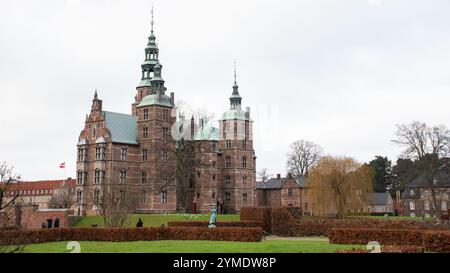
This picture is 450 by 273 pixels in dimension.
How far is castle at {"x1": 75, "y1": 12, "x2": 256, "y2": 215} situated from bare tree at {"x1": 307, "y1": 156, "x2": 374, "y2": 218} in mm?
15544

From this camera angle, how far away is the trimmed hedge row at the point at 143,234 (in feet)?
78.8

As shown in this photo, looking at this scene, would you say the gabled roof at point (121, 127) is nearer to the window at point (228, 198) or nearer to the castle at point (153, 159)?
the castle at point (153, 159)

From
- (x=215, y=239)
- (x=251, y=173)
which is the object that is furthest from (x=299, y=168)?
(x=215, y=239)

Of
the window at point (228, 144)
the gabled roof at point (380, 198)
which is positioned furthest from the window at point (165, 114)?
the gabled roof at point (380, 198)

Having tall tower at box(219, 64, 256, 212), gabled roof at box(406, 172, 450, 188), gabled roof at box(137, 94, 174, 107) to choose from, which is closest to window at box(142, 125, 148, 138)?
gabled roof at box(137, 94, 174, 107)

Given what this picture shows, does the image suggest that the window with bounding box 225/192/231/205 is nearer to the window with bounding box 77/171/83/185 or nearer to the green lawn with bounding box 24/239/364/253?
the window with bounding box 77/171/83/185

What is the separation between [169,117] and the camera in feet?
191

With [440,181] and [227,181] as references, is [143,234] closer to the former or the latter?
[227,181]

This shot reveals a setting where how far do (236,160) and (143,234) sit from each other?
39552 mm

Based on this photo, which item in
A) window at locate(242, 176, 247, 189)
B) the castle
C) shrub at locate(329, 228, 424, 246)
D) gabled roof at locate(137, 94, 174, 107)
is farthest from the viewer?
window at locate(242, 176, 247, 189)

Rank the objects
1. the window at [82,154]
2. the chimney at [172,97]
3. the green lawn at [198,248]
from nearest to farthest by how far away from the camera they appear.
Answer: the green lawn at [198,248] < the window at [82,154] < the chimney at [172,97]

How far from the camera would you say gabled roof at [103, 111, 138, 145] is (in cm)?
5694

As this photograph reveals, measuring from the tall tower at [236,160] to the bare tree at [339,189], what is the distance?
18109 millimetres
